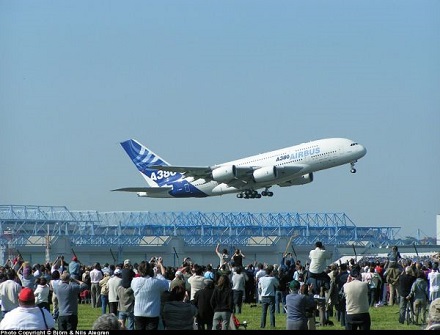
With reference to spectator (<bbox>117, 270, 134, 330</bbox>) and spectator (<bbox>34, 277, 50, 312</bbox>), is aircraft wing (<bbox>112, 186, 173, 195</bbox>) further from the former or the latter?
spectator (<bbox>117, 270, 134, 330</bbox>)

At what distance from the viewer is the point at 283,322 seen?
100 ft

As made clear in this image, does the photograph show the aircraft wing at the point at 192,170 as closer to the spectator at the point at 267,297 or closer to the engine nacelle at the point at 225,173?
the engine nacelle at the point at 225,173

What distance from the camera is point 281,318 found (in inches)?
1283

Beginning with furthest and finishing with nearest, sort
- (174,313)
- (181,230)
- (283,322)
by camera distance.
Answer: (181,230) → (283,322) → (174,313)

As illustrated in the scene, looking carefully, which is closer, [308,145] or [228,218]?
[308,145]

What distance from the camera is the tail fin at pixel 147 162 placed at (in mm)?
82250

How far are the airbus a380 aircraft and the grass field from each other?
101 ft

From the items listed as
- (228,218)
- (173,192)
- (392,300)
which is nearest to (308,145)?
(173,192)

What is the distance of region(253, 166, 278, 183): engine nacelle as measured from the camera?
70.8 meters

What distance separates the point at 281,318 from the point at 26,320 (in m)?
19.3

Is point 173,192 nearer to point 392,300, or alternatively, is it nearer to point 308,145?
point 308,145

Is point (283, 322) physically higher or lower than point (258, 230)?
lower

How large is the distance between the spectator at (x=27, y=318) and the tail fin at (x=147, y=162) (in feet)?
217

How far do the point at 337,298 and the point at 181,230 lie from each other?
106972mm
